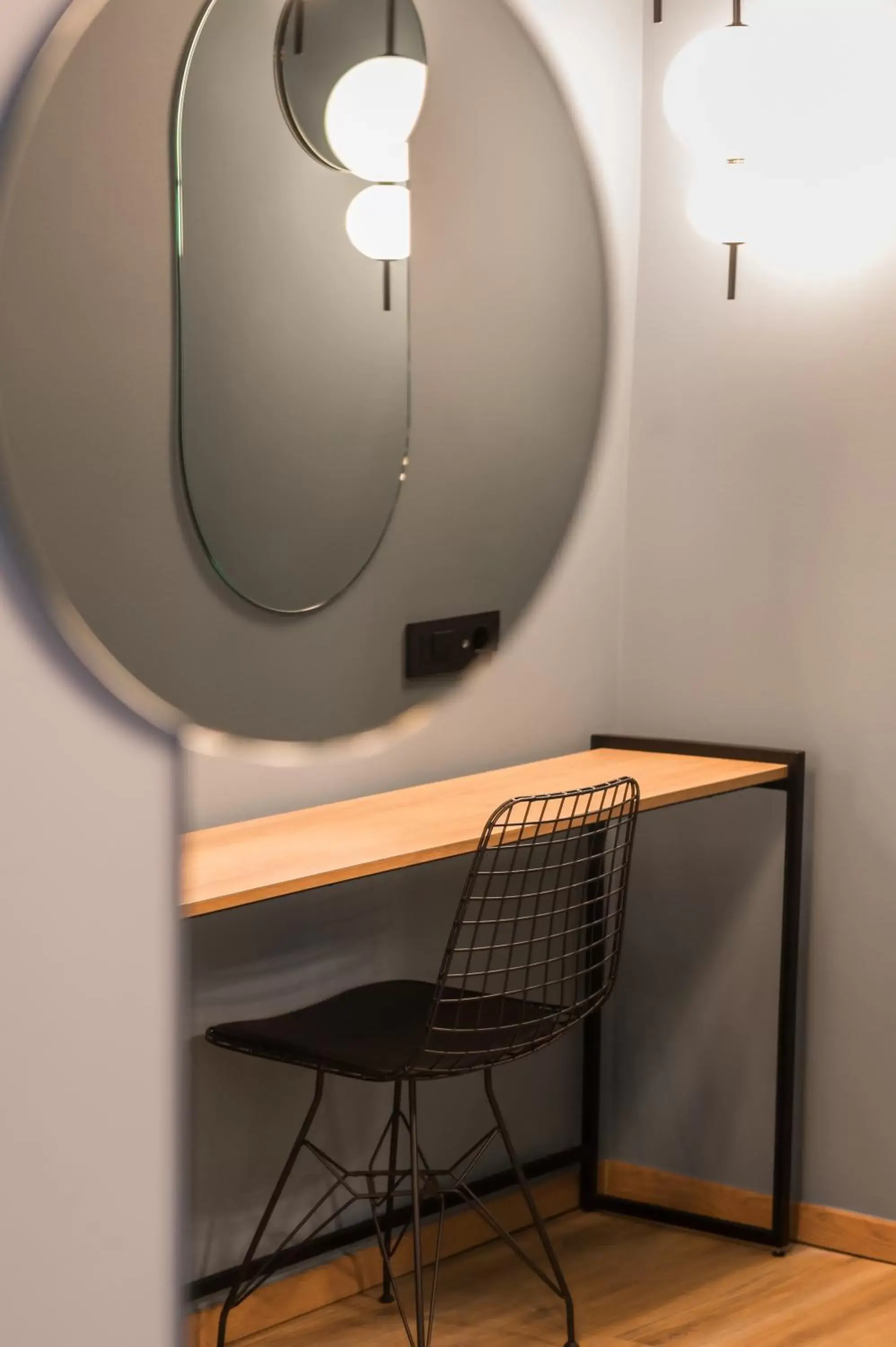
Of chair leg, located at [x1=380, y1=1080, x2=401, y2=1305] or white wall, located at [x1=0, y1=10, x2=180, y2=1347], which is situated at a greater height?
white wall, located at [x1=0, y1=10, x2=180, y2=1347]

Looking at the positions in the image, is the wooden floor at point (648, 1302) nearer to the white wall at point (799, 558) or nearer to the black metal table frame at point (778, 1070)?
the black metal table frame at point (778, 1070)

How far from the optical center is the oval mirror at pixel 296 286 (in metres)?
0.60

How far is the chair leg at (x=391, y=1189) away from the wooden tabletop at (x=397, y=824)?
1.19 feet

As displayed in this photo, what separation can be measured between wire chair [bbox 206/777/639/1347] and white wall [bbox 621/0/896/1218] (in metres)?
0.43

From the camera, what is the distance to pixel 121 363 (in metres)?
0.57

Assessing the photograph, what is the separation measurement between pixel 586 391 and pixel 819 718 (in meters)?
2.14

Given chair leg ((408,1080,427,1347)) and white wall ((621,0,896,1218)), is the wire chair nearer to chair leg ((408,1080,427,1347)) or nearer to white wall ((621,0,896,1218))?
chair leg ((408,1080,427,1347))

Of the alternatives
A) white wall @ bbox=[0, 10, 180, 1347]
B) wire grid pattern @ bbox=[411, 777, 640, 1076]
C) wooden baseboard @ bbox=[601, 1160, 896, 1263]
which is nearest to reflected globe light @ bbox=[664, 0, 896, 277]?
wire grid pattern @ bbox=[411, 777, 640, 1076]

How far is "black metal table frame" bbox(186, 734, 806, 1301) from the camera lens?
274 centimetres

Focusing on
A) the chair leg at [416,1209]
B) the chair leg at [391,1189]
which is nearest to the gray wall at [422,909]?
the chair leg at [391,1189]

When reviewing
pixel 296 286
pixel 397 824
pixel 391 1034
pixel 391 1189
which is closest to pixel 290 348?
pixel 296 286

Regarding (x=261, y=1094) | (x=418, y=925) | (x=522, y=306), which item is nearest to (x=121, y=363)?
(x=522, y=306)

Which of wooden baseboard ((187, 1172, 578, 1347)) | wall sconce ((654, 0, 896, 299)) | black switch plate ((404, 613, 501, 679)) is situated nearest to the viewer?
black switch plate ((404, 613, 501, 679))

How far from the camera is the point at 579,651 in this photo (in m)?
2.96
